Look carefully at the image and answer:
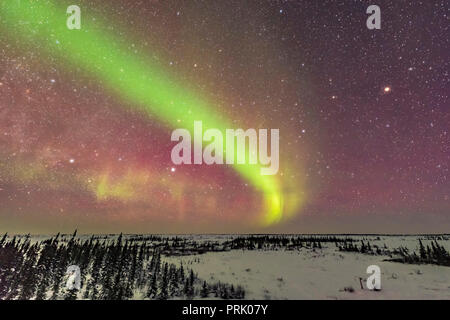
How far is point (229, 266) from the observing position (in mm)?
25797

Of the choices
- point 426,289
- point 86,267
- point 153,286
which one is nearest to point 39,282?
point 86,267

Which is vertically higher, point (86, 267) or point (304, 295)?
point (86, 267)

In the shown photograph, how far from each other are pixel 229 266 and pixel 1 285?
53.0ft

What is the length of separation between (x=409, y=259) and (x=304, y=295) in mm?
19766

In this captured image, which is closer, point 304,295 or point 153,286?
point 304,295

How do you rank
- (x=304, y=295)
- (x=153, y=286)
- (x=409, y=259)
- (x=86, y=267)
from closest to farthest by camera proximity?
Result: (x=304, y=295)
(x=153, y=286)
(x=86, y=267)
(x=409, y=259)
